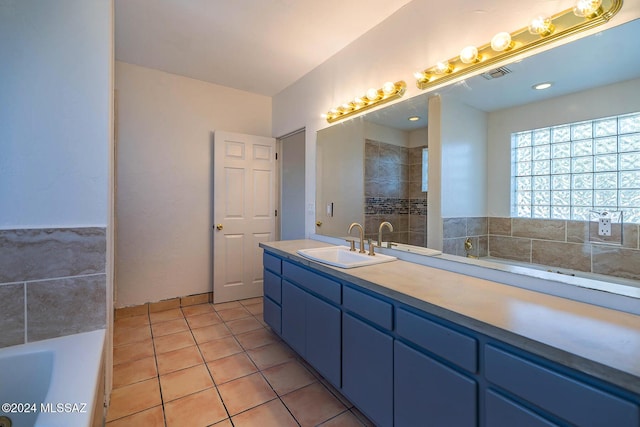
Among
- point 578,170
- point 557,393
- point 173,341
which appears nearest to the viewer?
point 557,393

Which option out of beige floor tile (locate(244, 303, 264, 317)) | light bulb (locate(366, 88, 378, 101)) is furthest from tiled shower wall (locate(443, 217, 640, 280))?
beige floor tile (locate(244, 303, 264, 317))

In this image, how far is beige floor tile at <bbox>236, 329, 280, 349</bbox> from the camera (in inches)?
93.6

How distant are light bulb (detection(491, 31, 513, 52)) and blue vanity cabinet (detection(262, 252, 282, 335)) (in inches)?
74.7

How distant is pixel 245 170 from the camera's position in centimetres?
344

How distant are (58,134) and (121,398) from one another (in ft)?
5.04

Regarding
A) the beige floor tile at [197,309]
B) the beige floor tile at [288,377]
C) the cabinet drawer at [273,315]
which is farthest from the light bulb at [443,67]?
the beige floor tile at [197,309]

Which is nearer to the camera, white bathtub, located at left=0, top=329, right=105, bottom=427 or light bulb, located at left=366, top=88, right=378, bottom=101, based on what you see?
white bathtub, located at left=0, top=329, right=105, bottom=427

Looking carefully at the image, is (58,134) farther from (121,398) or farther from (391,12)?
(391,12)

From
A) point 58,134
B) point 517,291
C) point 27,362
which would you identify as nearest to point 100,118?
point 58,134

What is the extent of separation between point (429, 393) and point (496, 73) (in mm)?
→ 1556

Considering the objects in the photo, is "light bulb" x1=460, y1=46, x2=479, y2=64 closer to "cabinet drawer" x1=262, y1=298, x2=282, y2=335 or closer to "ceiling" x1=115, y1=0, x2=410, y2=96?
"ceiling" x1=115, y1=0, x2=410, y2=96

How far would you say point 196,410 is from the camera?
163 centimetres

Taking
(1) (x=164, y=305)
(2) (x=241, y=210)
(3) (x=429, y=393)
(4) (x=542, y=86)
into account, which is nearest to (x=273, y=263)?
(2) (x=241, y=210)

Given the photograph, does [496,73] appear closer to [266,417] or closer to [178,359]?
[266,417]
